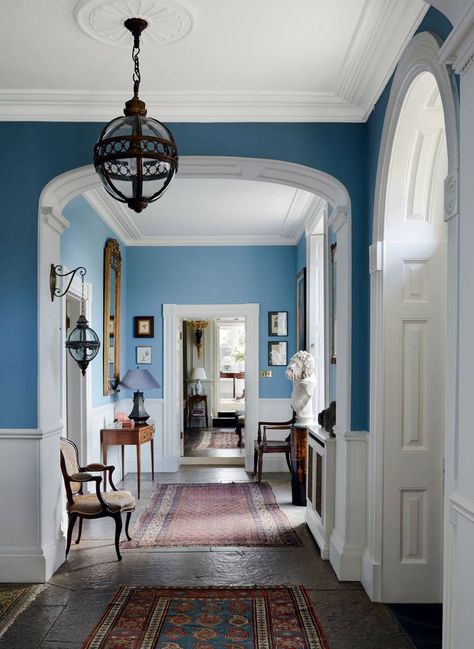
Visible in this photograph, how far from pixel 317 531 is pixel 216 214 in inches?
160

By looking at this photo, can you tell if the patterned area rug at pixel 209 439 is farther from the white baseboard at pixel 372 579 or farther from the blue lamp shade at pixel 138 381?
the white baseboard at pixel 372 579

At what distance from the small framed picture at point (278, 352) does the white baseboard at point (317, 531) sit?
11.7 ft

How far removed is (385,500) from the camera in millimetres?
→ 3969

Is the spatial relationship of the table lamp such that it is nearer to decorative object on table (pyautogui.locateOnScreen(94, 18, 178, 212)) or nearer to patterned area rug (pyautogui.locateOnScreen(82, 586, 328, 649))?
patterned area rug (pyautogui.locateOnScreen(82, 586, 328, 649))

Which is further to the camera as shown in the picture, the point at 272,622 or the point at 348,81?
the point at 348,81

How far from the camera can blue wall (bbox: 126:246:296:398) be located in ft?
30.7

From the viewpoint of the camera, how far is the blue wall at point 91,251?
605 cm

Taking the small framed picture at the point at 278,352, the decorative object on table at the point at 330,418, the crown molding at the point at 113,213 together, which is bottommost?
the decorative object on table at the point at 330,418

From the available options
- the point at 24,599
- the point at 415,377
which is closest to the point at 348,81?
the point at 415,377

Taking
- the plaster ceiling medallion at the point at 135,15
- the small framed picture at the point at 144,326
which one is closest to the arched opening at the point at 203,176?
the plaster ceiling medallion at the point at 135,15

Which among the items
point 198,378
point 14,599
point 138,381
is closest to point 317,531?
point 14,599

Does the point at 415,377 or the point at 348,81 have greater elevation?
the point at 348,81

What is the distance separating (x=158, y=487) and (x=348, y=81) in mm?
5368

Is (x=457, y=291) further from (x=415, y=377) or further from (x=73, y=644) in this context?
(x=73, y=644)
